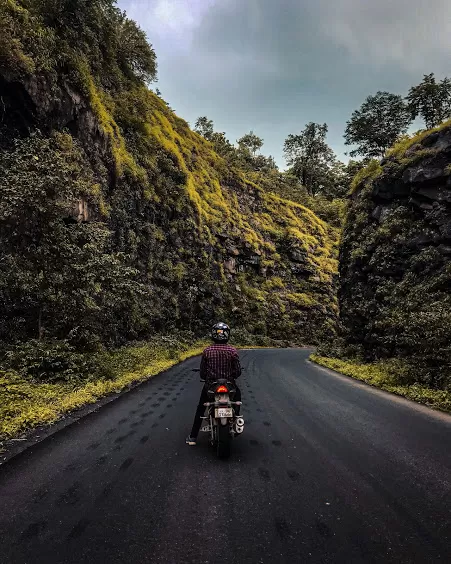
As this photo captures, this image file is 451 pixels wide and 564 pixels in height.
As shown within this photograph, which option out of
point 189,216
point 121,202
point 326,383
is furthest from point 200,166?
point 326,383

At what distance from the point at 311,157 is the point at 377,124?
38.0 meters

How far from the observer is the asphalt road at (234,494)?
289cm

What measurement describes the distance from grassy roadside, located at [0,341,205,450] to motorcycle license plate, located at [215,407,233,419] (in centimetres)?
313

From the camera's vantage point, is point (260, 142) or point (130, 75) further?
point (260, 142)

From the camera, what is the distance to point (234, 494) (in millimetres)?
3877

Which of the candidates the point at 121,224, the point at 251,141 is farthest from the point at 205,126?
the point at 121,224

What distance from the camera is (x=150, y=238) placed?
22.8 m

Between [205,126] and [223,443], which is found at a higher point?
[205,126]

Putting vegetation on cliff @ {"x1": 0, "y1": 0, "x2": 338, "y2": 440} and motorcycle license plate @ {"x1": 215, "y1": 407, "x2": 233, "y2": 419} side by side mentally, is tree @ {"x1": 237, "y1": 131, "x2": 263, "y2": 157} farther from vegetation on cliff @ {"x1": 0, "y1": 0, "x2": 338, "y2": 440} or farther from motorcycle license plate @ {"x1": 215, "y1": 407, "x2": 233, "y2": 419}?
motorcycle license plate @ {"x1": 215, "y1": 407, "x2": 233, "y2": 419}

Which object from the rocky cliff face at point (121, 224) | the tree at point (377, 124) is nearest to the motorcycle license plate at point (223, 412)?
the rocky cliff face at point (121, 224)

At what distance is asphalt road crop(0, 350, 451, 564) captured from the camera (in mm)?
2895

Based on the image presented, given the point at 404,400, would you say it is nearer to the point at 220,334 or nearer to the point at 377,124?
the point at 220,334

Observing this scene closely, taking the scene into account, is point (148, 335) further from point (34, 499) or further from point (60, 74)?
point (34, 499)

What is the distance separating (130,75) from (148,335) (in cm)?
1947
